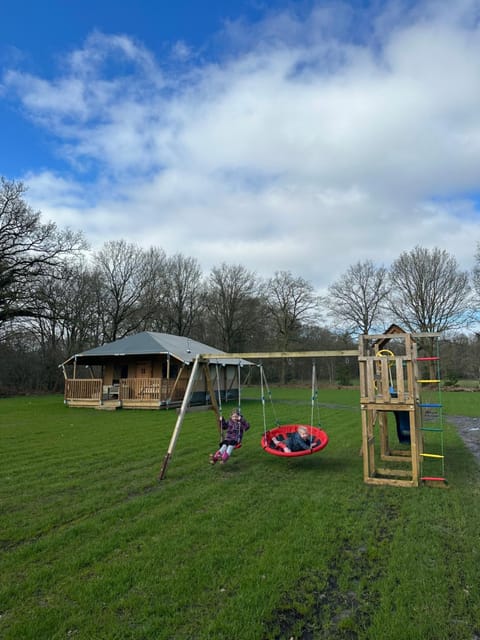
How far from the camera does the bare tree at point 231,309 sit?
47.2 metres

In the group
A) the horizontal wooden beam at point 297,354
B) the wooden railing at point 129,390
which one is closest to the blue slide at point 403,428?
the horizontal wooden beam at point 297,354

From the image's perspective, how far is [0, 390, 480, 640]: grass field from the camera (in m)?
3.18

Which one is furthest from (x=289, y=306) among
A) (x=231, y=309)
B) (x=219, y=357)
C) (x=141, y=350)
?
(x=219, y=357)

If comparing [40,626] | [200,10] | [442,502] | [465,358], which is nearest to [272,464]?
[442,502]

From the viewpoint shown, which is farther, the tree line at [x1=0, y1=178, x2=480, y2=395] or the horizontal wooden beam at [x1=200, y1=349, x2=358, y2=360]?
the tree line at [x1=0, y1=178, x2=480, y2=395]

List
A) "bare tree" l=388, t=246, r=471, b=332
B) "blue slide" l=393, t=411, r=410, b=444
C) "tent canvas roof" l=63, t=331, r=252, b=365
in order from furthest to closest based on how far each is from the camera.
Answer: "bare tree" l=388, t=246, r=471, b=332 → "tent canvas roof" l=63, t=331, r=252, b=365 → "blue slide" l=393, t=411, r=410, b=444

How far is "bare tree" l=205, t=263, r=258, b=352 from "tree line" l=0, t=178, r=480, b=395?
0.11 meters

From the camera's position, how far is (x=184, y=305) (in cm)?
4619

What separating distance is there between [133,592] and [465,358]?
45822 millimetres

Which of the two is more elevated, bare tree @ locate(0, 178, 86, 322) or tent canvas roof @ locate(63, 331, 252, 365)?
bare tree @ locate(0, 178, 86, 322)

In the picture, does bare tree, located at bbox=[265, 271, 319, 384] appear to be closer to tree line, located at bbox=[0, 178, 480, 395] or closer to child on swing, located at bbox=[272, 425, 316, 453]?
tree line, located at bbox=[0, 178, 480, 395]

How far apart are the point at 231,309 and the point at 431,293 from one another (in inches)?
801

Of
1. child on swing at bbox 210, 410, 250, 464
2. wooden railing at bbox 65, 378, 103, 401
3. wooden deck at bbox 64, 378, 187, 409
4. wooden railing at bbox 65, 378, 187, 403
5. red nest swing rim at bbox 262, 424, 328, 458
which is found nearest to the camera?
red nest swing rim at bbox 262, 424, 328, 458

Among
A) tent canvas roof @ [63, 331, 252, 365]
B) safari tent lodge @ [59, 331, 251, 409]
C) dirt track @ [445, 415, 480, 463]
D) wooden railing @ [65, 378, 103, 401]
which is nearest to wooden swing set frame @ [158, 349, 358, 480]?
dirt track @ [445, 415, 480, 463]
